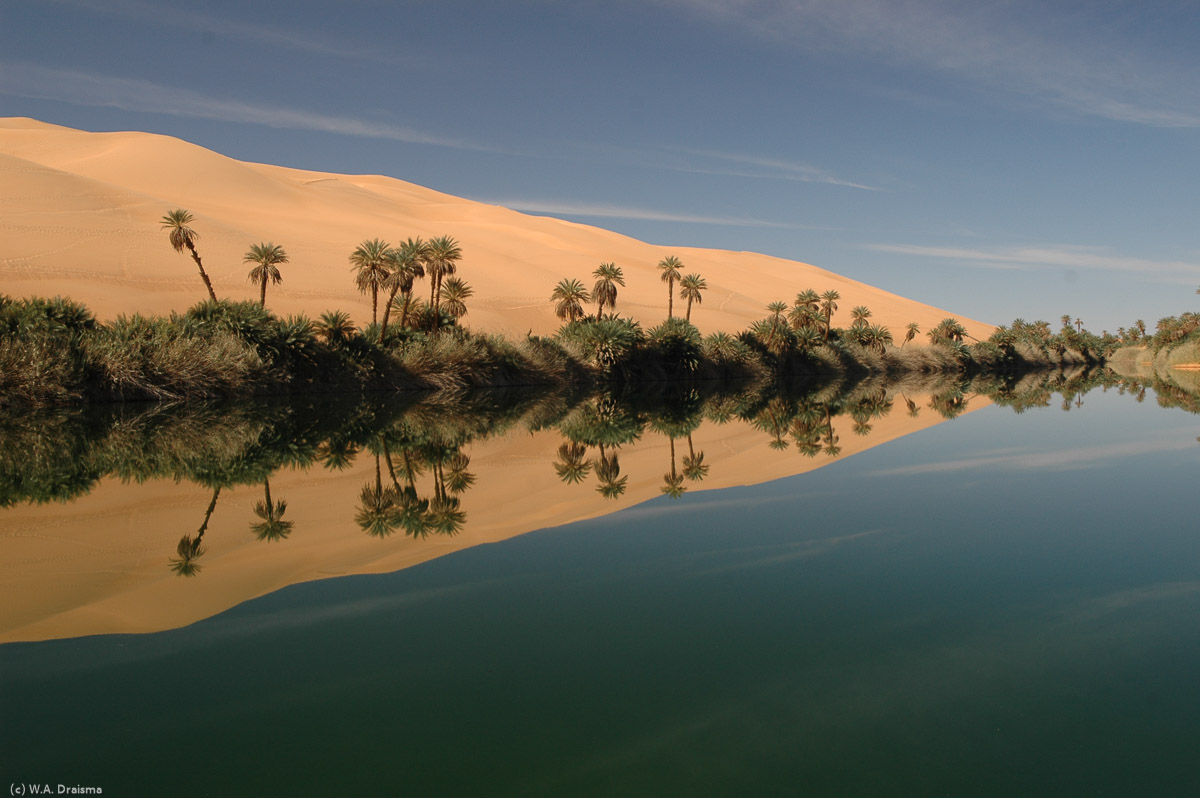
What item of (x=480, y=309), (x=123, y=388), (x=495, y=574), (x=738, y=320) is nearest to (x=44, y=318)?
(x=123, y=388)

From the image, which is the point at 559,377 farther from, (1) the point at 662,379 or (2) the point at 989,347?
(2) the point at 989,347

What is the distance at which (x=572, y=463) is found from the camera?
1462 centimetres

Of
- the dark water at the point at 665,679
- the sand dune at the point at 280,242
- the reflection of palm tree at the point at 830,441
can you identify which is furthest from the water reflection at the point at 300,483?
the sand dune at the point at 280,242

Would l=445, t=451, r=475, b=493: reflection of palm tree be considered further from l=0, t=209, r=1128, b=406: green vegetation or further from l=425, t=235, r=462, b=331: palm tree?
l=425, t=235, r=462, b=331: palm tree

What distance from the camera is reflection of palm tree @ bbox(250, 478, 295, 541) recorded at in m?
8.74

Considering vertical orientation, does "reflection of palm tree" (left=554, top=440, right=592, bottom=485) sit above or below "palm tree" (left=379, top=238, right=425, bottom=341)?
below

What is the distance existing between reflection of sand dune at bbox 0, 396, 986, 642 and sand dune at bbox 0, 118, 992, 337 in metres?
40.5

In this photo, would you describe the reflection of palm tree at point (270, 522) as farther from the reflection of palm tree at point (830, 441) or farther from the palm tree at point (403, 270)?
the palm tree at point (403, 270)

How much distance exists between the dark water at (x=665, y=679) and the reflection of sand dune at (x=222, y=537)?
19.1 inches

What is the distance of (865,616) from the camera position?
5.91 metres

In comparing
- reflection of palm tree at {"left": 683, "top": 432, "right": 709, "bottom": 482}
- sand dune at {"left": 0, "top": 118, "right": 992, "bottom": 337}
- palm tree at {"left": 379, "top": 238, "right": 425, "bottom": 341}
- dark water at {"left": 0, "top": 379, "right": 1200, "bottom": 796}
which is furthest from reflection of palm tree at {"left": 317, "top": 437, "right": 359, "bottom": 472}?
sand dune at {"left": 0, "top": 118, "right": 992, "bottom": 337}

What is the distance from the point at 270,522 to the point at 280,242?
234ft

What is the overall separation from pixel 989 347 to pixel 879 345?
20.8 metres

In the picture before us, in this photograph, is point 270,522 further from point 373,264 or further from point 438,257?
point 438,257
